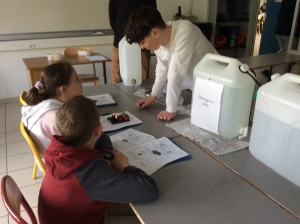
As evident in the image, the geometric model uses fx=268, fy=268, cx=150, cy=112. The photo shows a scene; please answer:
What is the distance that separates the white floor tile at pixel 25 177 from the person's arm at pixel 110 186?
1.41 meters

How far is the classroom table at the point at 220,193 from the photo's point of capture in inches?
30.2

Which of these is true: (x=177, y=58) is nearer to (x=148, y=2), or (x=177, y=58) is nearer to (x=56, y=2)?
(x=148, y=2)

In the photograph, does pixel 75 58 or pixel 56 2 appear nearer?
pixel 75 58

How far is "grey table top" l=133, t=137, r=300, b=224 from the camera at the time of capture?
76 cm

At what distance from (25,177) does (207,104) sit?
1.58m

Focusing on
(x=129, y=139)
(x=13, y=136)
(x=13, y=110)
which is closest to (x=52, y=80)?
(x=129, y=139)

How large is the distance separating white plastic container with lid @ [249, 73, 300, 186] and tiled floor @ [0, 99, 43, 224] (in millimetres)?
1486

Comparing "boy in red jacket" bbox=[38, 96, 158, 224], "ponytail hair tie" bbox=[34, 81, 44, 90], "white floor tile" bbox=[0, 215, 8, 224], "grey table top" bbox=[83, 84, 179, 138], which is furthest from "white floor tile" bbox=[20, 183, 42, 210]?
"boy in red jacket" bbox=[38, 96, 158, 224]

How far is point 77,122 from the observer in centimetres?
86

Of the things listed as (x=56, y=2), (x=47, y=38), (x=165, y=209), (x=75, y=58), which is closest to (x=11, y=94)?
(x=47, y=38)

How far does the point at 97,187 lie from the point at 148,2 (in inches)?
97.8

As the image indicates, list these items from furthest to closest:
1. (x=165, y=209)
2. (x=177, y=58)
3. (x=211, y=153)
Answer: (x=177, y=58)
(x=211, y=153)
(x=165, y=209)

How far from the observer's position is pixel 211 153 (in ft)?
3.57

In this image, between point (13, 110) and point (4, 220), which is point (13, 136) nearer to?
point (13, 110)
